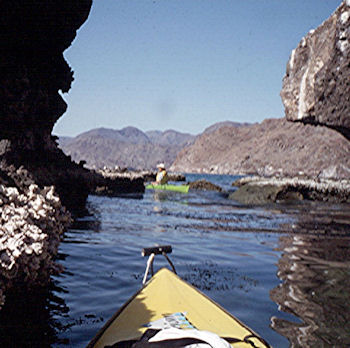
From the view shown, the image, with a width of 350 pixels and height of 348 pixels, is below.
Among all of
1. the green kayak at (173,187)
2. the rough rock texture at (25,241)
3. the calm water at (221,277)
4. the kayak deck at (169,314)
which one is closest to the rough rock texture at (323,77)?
the calm water at (221,277)

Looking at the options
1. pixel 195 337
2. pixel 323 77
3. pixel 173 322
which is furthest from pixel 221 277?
pixel 323 77

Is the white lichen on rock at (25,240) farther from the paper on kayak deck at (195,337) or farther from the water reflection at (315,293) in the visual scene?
the water reflection at (315,293)

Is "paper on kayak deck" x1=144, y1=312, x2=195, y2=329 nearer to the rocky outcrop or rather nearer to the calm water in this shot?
the calm water

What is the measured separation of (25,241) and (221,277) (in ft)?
11.2

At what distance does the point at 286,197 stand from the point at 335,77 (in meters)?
8.22

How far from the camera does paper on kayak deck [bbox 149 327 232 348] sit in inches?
103

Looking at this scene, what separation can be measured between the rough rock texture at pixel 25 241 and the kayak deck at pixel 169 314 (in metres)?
1.18

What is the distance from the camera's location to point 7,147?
1123 cm

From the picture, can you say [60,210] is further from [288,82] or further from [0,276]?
[288,82]

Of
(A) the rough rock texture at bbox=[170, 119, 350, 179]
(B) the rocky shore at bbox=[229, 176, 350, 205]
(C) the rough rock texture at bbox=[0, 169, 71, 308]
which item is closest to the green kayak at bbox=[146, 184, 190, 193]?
(B) the rocky shore at bbox=[229, 176, 350, 205]

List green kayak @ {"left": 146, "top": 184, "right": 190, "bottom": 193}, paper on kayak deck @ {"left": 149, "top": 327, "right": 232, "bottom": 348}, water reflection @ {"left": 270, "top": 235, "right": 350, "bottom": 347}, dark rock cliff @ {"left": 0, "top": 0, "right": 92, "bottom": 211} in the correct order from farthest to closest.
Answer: green kayak @ {"left": 146, "top": 184, "right": 190, "bottom": 193}, dark rock cliff @ {"left": 0, "top": 0, "right": 92, "bottom": 211}, water reflection @ {"left": 270, "top": 235, "right": 350, "bottom": 347}, paper on kayak deck @ {"left": 149, "top": 327, "right": 232, "bottom": 348}

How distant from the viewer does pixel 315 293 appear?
5496 millimetres

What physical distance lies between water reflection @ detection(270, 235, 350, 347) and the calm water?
12 millimetres

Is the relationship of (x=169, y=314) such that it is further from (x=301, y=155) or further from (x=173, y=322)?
(x=301, y=155)
